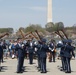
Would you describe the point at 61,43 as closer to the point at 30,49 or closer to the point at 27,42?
the point at 27,42

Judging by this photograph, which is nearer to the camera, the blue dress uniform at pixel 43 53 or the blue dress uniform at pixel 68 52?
the blue dress uniform at pixel 68 52

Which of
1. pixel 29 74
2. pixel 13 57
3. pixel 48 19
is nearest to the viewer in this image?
pixel 29 74

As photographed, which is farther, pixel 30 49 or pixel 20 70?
pixel 30 49

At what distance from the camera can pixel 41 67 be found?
1869cm

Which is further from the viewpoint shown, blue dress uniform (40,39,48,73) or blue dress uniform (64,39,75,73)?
blue dress uniform (40,39,48,73)

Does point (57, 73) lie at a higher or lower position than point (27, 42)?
lower

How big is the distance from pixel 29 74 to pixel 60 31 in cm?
270

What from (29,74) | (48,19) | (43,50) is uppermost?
(48,19)

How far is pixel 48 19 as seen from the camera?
85438mm

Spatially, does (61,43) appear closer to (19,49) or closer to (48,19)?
(19,49)

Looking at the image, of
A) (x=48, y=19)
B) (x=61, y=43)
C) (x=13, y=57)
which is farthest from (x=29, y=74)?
(x=48, y=19)

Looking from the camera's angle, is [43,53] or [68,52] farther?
[43,53]

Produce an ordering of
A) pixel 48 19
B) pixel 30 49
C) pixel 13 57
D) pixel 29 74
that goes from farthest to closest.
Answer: pixel 48 19 < pixel 13 57 < pixel 30 49 < pixel 29 74

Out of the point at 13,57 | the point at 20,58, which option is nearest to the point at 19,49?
the point at 20,58
